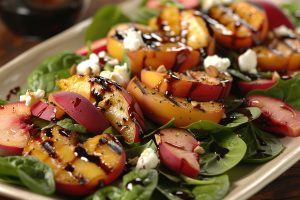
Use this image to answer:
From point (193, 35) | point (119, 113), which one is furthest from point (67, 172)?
point (193, 35)

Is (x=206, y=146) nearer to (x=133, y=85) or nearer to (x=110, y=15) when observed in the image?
(x=133, y=85)

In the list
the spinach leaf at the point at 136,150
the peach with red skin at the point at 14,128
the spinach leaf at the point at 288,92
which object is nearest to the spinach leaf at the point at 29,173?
the peach with red skin at the point at 14,128

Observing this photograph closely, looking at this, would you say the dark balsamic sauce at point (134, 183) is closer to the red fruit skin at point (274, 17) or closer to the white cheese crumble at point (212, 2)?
the white cheese crumble at point (212, 2)

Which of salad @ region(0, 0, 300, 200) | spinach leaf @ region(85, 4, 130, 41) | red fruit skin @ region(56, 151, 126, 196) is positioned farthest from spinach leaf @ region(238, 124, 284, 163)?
spinach leaf @ region(85, 4, 130, 41)

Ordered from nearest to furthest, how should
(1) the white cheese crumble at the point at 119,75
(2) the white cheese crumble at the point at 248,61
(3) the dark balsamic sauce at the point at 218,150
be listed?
1. (3) the dark balsamic sauce at the point at 218,150
2. (1) the white cheese crumble at the point at 119,75
3. (2) the white cheese crumble at the point at 248,61

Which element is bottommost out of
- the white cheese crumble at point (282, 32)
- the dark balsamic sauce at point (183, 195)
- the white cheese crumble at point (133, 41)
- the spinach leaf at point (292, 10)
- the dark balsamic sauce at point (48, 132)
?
the spinach leaf at point (292, 10)

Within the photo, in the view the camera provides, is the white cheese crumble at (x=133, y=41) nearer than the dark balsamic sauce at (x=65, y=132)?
No
